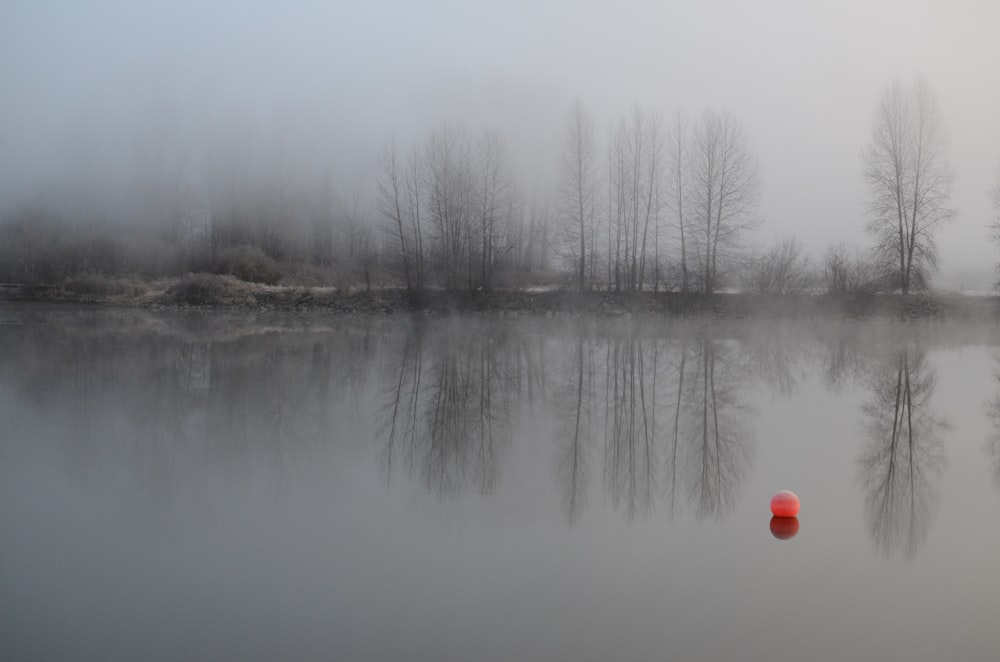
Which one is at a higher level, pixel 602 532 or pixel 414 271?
pixel 414 271

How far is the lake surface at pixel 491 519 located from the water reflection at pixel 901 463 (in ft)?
0.13

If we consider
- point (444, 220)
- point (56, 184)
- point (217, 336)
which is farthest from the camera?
point (56, 184)

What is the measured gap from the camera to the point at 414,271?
3678cm

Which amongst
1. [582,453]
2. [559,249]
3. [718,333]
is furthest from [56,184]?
[582,453]

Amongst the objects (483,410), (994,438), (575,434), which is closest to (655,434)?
(575,434)

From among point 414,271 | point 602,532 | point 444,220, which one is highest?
point 444,220

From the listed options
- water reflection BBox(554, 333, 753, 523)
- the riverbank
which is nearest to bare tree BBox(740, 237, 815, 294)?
the riverbank

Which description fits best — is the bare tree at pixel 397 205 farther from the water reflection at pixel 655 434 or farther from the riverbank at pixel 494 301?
the water reflection at pixel 655 434

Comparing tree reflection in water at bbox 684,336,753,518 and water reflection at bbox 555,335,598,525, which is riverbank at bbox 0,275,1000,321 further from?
tree reflection in water at bbox 684,336,753,518

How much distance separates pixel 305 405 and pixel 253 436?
2.12 metres

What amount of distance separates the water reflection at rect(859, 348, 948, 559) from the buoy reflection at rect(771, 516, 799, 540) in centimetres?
55

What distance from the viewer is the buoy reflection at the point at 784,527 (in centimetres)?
562

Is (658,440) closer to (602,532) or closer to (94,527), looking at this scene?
(602,532)

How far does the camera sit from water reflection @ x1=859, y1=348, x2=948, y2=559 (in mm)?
5840
